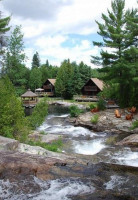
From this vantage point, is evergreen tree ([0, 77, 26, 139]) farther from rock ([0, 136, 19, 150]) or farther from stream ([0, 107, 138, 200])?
stream ([0, 107, 138, 200])

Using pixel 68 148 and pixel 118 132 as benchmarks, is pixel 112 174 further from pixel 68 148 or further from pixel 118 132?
pixel 118 132

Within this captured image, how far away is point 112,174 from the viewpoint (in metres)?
7.36

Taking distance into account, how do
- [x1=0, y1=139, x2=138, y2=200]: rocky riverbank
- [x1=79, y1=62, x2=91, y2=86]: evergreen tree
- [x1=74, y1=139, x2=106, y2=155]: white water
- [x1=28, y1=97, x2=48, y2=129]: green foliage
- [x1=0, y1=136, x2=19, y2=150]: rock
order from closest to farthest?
[x1=0, y1=139, x2=138, y2=200]: rocky riverbank → [x1=0, y1=136, x2=19, y2=150]: rock → [x1=74, y1=139, x2=106, y2=155]: white water → [x1=28, y1=97, x2=48, y2=129]: green foliage → [x1=79, y1=62, x2=91, y2=86]: evergreen tree

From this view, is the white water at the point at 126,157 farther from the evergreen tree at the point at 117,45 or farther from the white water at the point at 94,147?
the evergreen tree at the point at 117,45

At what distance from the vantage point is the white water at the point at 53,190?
5.64 m

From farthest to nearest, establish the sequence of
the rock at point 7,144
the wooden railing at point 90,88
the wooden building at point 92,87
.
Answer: the wooden railing at point 90,88 < the wooden building at point 92,87 < the rock at point 7,144

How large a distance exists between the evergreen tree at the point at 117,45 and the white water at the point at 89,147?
1148cm

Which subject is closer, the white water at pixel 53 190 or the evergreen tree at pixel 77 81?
the white water at pixel 53 190

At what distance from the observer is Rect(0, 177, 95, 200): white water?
5.64 metres

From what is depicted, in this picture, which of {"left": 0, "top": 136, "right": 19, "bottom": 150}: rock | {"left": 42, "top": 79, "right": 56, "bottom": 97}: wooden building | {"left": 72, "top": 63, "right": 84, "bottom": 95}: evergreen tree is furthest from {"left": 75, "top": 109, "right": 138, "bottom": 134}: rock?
{"left": 42, "top": 79, "right": 56, "bottom": 97}: wooden building

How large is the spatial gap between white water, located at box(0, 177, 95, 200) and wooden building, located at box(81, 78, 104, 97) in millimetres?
45015

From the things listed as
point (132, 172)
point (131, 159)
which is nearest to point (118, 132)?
point (131, 159)

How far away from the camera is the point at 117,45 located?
2600cm

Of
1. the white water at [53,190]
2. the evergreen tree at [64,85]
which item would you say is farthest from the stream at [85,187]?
the evergreen tree at [64,85]
